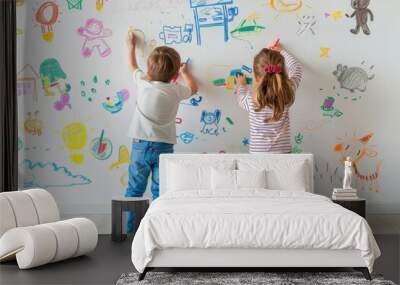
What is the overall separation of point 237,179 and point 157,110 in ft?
3.66

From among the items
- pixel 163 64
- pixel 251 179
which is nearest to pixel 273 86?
pixel 251 179

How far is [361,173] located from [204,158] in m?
1.72

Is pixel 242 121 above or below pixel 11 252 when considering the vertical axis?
above

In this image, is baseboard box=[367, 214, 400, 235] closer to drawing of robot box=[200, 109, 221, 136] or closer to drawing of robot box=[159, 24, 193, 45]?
drawing of robot box=[200, 109, 221, 136]

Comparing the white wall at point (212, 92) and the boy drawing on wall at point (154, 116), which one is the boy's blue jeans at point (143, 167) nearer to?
the boy drawing on wall at point (154, 116)

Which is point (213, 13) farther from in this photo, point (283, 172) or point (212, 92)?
point (283, 172)

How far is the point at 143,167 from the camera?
7.17 meters

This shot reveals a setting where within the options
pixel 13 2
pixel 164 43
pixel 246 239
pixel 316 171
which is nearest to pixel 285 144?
pixel 316 171

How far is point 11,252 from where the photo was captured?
560 centimetres

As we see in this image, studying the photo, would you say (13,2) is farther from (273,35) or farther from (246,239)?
(246,239)

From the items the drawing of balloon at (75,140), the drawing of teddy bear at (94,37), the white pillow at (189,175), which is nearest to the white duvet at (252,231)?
the white pillow at (189,175)

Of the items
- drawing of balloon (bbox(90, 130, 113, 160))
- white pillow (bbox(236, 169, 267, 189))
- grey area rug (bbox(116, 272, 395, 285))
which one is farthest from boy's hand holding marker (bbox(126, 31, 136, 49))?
grey area rug (bbox(116, 272, 395, 285))

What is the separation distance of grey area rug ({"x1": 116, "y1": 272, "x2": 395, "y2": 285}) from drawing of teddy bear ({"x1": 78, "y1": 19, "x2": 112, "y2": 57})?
9.55 feet

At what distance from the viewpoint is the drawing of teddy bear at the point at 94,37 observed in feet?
24.4
